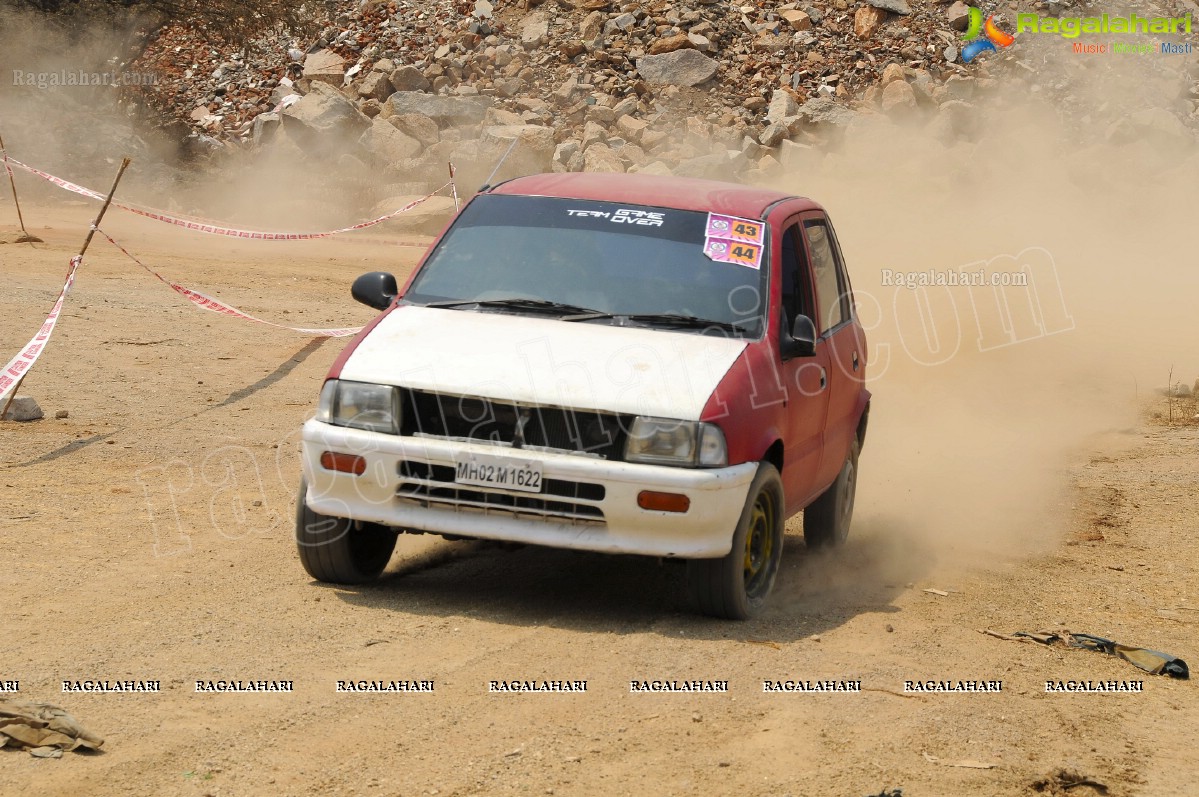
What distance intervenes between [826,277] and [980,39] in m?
28.2

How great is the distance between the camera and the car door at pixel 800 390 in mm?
6434

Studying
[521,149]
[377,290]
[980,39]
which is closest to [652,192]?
[377,290]

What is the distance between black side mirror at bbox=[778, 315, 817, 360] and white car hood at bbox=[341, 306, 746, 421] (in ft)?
0.94

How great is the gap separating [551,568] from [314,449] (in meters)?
1.50

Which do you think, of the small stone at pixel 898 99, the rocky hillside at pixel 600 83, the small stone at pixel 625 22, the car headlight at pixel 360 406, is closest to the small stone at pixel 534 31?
the rocky hillside at pixel 600 83

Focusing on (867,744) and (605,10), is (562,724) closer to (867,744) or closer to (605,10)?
(867,744)

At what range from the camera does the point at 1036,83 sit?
32.5 m

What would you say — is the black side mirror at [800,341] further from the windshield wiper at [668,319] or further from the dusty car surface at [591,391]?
the windshield wiper at [668,319]

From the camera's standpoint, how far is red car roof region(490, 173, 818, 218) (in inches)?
269

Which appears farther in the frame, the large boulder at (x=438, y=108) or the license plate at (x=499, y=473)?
the large boulder at (x=438, y=108)

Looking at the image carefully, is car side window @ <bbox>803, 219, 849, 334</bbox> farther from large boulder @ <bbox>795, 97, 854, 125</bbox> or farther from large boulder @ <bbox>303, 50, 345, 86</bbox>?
large boulder @ <bbox>303, 50, 345, 86</bbox>

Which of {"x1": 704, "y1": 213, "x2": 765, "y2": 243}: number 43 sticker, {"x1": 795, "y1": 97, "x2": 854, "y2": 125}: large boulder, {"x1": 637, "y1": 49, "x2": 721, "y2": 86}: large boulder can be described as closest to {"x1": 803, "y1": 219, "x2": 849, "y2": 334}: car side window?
{"x1": 704, "y1": 213, "x2": 765, "y2": 243}: number 43 sticker

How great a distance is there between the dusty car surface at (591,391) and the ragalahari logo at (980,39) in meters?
28.0

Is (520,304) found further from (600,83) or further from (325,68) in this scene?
(325,68)
